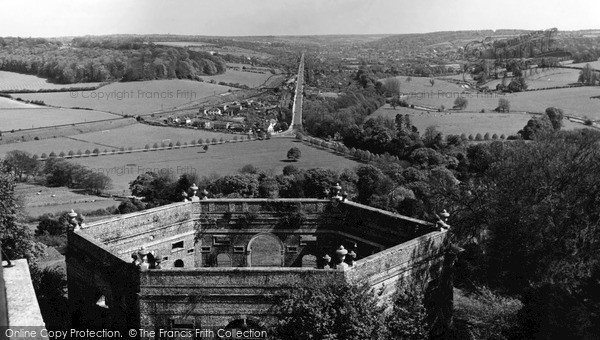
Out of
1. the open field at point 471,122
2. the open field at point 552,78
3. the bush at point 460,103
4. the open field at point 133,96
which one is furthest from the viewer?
the open field at point 552,78

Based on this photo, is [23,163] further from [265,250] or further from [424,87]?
[424,87]

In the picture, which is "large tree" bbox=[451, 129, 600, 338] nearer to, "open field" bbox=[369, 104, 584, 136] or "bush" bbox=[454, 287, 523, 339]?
"bush" bbox=[454, 287, 523, 339]

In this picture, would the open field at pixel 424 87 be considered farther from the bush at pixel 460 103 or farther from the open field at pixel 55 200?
the open field at pixel 55 200

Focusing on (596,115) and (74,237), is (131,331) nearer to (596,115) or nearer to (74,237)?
(74,237)

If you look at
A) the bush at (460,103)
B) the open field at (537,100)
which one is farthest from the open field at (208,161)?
the open field at (537,100)

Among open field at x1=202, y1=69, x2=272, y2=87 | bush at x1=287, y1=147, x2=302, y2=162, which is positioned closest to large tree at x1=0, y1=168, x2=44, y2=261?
bush at x1=287, y1=147, x2=302, y2=162

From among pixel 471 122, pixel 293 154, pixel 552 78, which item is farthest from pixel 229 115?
pixel 552 78
